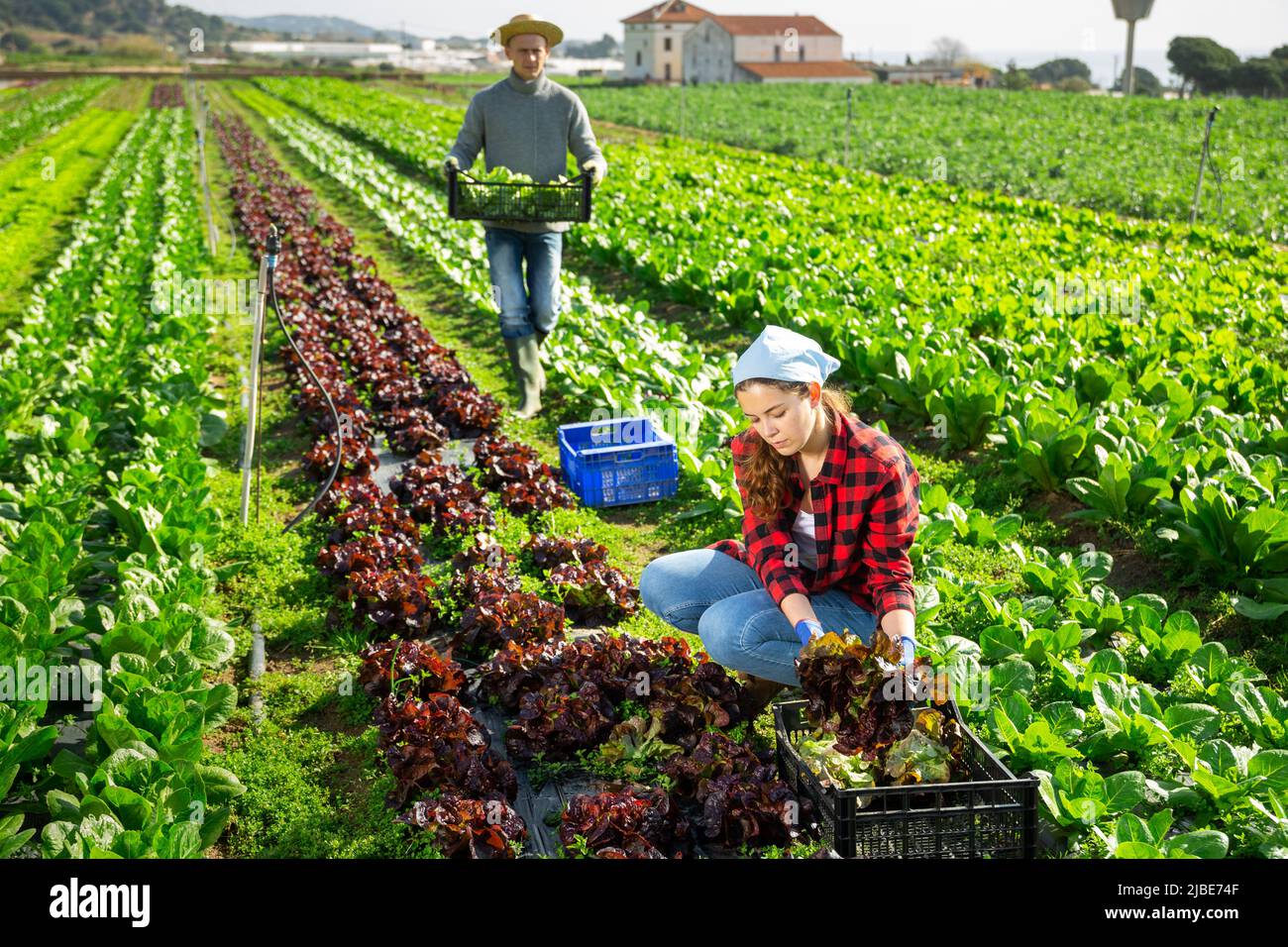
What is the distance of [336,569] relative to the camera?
19.2 feet

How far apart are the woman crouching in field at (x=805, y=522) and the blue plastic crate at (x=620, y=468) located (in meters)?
2.44

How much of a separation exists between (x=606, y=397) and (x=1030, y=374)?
2.98 meters

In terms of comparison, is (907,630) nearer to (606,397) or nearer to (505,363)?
(606,397)

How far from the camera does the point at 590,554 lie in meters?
6.00

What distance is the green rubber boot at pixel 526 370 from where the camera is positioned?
8.58m

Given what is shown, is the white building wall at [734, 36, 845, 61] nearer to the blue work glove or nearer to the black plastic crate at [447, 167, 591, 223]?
the black plastic crate at [447, 167, 591, 223]

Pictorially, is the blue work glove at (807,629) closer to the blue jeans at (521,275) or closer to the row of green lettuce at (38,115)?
the blue jeans at (521,275)

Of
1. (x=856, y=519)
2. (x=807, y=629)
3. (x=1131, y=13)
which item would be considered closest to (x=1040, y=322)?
(x=856, y=519)

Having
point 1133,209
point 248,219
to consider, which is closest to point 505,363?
point 248,219

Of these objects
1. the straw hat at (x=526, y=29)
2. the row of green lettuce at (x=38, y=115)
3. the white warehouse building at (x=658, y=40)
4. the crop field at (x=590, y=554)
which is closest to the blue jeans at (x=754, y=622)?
the crop field at (x=590, y=554)

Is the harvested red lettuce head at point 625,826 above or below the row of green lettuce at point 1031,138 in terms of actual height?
below

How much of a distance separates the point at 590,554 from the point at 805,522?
1.77 meters

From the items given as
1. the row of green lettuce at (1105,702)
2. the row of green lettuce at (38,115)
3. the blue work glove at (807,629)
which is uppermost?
the row of green lettuce at (38,115)

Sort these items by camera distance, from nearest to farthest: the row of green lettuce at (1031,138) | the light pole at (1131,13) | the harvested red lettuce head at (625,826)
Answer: the harvested red lettuce head at (625,826)
the row of green lettuce at (1031,138)
the light pole at (1131,13)
